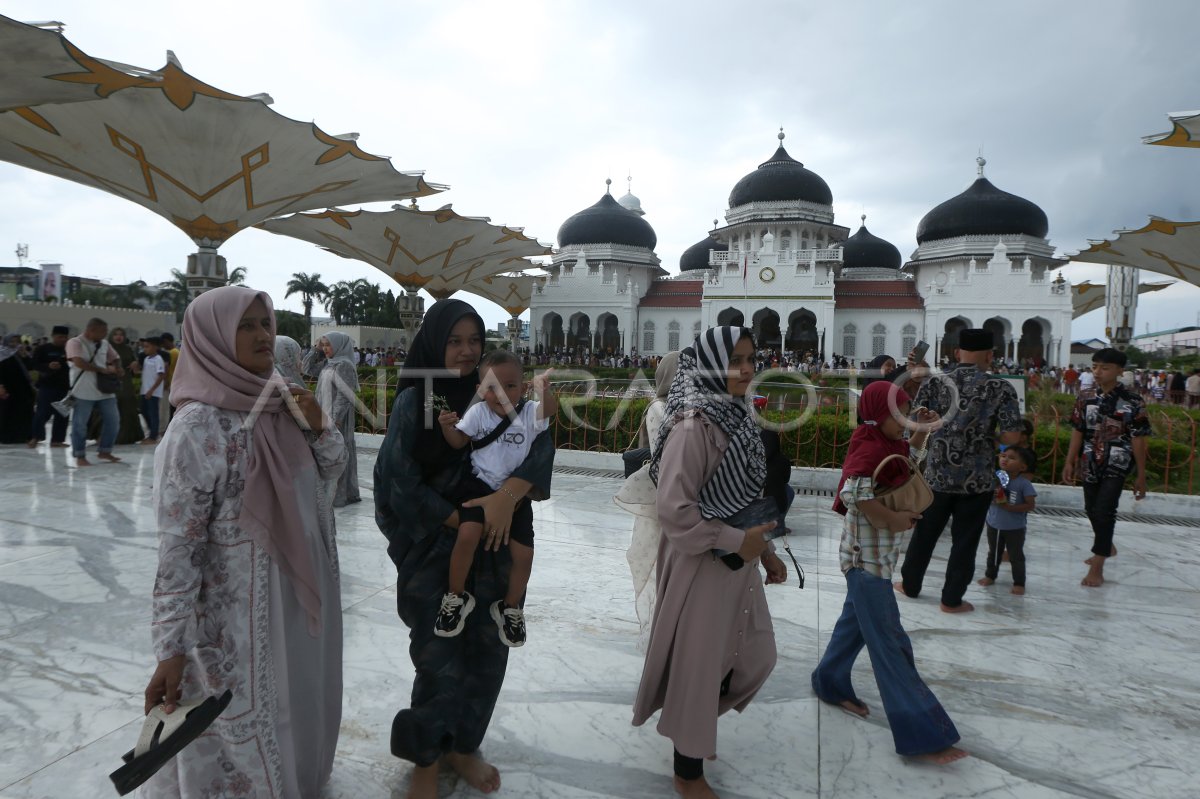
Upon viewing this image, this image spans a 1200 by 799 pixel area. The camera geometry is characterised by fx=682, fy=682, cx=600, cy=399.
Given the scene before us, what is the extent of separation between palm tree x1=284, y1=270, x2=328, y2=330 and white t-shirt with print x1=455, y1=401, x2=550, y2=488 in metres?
48.5

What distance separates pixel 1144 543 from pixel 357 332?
117ft

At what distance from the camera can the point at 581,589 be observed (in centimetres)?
391

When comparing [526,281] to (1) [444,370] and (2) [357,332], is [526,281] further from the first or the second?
(1) [444,370]

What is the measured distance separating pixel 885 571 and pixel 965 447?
165 cm

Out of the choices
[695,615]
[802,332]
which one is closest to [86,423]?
[695,615]

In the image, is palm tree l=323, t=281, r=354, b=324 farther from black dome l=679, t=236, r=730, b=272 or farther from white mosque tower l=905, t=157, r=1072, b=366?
white mosque tower l=905, t=157, r=1072, b=366

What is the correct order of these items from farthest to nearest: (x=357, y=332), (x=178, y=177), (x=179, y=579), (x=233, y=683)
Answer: (x=357, y=332), (x=178, y=177), (x=233, y=683), (x=179, y=579)

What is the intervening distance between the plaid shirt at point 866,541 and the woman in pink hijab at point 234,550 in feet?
5.74

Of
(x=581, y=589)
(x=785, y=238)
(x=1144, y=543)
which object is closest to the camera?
(x=581, y=589)

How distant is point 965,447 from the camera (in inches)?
144

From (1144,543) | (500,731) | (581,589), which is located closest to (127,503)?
(581,589)

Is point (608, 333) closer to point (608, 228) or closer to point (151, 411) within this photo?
point (608, 228)

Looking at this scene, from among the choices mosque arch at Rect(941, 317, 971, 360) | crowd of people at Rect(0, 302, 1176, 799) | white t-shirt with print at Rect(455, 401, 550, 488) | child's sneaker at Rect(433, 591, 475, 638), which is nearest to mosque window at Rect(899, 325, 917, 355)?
mosque arch at Rect(941, 317, 971, 360)

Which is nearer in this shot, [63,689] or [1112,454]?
[63,689]
